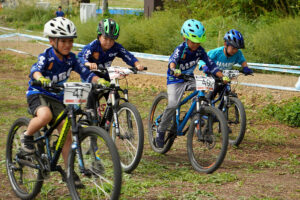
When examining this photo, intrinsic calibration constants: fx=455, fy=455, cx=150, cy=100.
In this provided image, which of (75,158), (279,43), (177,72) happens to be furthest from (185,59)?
(279,43)

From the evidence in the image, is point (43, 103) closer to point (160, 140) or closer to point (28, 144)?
point (28, 144)

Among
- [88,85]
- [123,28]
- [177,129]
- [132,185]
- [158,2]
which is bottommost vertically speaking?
[132,185]

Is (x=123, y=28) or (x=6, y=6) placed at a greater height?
(x=6, y=6)

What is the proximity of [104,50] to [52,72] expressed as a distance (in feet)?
5.61

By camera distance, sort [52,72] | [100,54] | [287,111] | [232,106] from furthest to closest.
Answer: [287,111]
[232,106]
[100,54]
[52,72]

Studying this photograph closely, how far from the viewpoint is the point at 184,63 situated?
22.2 ft

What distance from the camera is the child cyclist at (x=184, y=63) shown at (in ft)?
21.2

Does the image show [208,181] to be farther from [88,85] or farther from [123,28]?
[123,28]

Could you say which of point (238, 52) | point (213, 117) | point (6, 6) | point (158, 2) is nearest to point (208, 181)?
point (213, 117)

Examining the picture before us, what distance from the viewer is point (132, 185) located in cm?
547

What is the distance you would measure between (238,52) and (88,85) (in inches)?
154

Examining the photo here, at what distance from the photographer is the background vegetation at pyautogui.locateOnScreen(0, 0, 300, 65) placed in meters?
12.7

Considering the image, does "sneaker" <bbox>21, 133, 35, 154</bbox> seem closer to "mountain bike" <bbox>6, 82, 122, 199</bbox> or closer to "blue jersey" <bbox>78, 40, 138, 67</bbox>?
"mountain bike" <bbox>6, 82, 122, 199</bbox>

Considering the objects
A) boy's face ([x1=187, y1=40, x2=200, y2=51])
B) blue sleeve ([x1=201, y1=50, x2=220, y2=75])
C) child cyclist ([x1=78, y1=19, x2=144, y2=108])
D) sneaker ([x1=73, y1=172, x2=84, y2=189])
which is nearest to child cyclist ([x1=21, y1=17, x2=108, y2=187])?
sneaker ([x1=73, y1=172, x2=84, y2=189])
